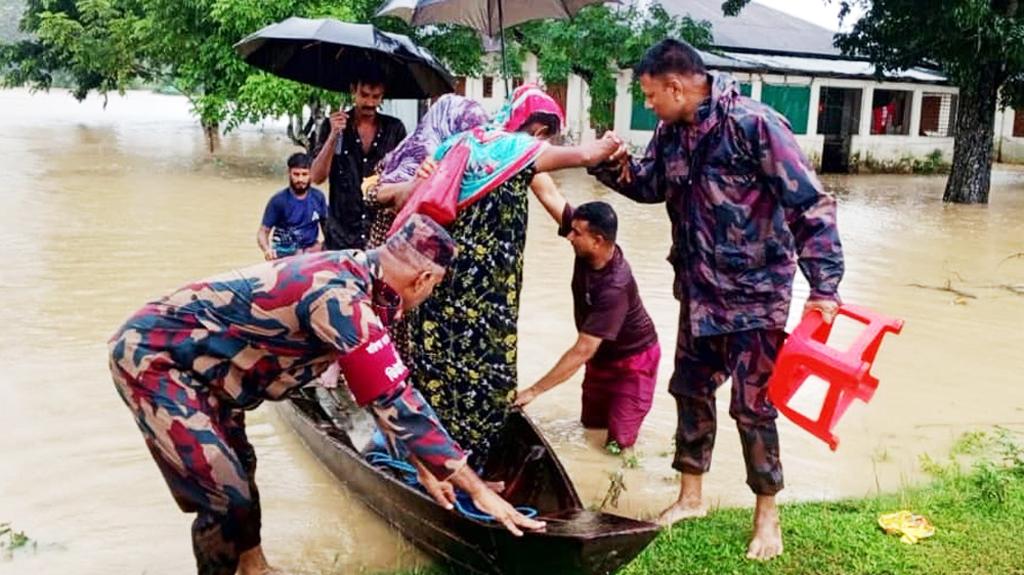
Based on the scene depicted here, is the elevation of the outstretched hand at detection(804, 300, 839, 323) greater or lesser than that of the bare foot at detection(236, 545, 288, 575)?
greater

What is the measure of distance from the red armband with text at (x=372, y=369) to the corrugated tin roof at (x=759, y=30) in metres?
21.6

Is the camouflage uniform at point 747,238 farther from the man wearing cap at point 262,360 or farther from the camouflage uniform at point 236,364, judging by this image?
the camouflage uniform at point 236,364

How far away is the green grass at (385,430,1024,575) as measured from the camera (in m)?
3.67

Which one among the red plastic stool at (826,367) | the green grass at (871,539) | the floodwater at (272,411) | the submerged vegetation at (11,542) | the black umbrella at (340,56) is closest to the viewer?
the red plastic stool at (826,367)

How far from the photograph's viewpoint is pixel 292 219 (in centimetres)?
657

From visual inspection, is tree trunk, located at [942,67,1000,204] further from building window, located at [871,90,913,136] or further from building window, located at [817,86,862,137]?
building window, located at [871,90,913,136]

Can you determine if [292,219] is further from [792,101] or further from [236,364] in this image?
[792,101]

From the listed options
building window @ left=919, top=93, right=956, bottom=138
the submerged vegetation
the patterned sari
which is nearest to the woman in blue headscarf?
the patterned sari

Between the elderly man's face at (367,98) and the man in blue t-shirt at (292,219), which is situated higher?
the elderly man's face at (367,98)

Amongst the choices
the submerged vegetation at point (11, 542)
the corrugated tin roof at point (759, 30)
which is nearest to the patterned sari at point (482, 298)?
the submerged vegetation at point (11, 542)

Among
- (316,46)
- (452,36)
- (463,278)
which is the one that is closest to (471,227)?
(463,278)

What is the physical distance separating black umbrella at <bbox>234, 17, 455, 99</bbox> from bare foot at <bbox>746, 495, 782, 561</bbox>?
320cm

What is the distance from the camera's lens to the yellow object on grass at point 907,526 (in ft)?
12.8

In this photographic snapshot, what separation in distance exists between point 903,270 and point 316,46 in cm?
783
